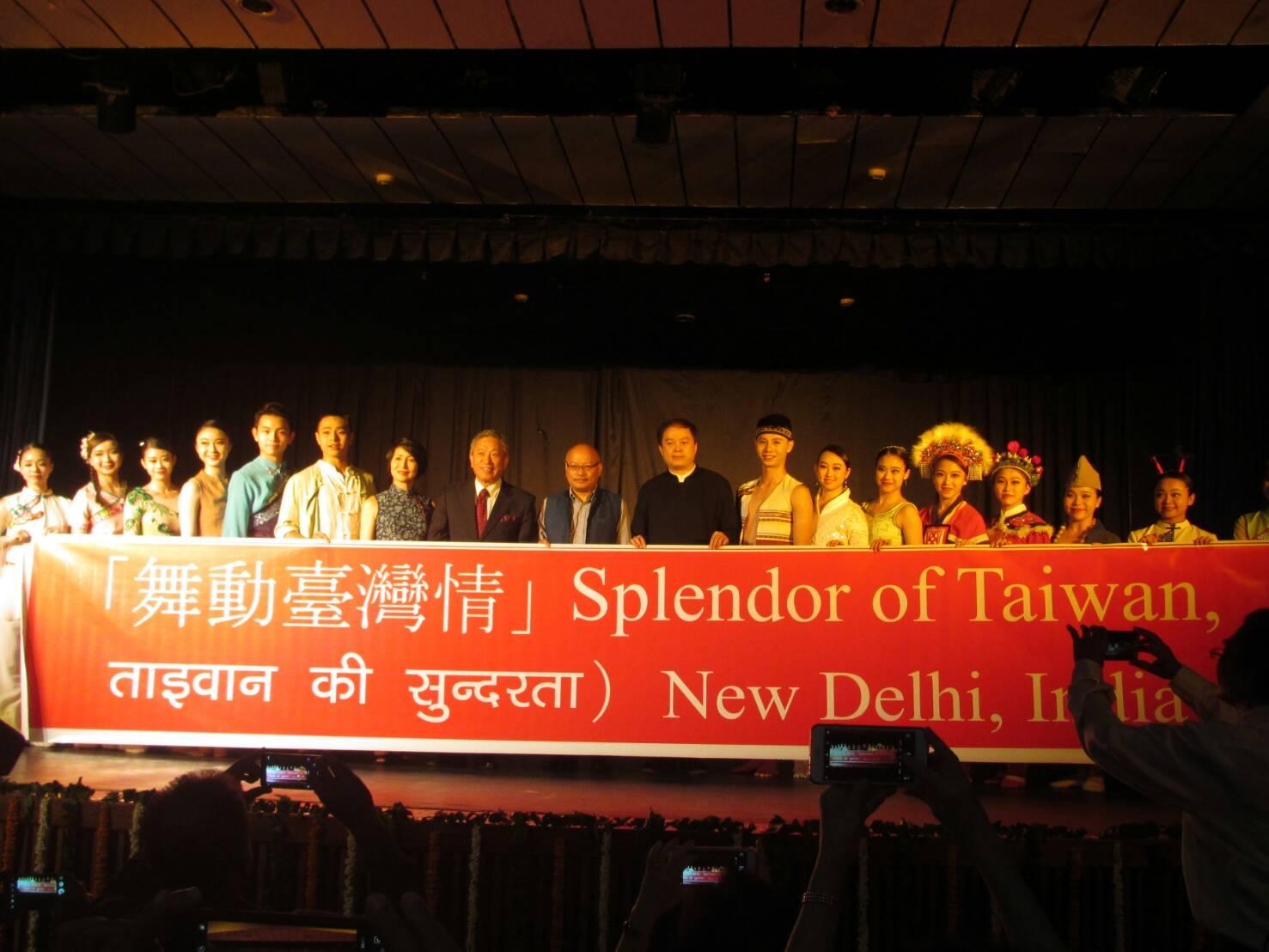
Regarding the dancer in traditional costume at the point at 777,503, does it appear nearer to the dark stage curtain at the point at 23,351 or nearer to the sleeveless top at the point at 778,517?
the sleeveless top at the point at 778,517

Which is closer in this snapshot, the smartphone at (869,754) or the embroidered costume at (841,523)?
the smartphone at (869,754)

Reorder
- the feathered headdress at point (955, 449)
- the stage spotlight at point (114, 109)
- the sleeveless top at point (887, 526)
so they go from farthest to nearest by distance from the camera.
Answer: the feathered headdress at point (955, 449), the sleeveless top at point (887, 526), the stage spotlight at point (114, 109)

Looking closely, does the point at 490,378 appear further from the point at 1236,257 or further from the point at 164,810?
the point at 164,810

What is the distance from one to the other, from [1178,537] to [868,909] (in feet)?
9.07

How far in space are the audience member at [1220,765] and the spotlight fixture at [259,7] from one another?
399 centimetres

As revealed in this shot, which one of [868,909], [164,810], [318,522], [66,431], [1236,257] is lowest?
[868,909]

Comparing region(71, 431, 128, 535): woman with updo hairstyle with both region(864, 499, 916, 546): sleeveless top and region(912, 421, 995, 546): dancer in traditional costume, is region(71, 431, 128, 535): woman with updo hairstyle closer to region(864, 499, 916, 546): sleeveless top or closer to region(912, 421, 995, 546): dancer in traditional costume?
region(864, 499, 916, 546): sleeveless top

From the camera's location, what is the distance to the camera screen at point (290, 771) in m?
2.30

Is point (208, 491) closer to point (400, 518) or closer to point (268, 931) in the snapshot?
point (400, 518)

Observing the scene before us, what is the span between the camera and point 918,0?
4.49 m

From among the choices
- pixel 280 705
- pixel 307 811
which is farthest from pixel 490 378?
pixel 307 811

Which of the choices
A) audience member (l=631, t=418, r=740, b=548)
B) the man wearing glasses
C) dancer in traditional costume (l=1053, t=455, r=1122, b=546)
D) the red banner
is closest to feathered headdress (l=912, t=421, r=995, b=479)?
dancer in traditional costume (l=1053, t=455, r=1122, b=546)

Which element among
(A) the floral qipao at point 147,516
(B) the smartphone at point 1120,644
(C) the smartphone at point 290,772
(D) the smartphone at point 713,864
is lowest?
A: (D) the smartphone at point 713,864

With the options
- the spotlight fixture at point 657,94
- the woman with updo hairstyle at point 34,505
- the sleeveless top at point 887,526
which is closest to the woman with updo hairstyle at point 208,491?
the woman with updo hairstyle at point 34,505
